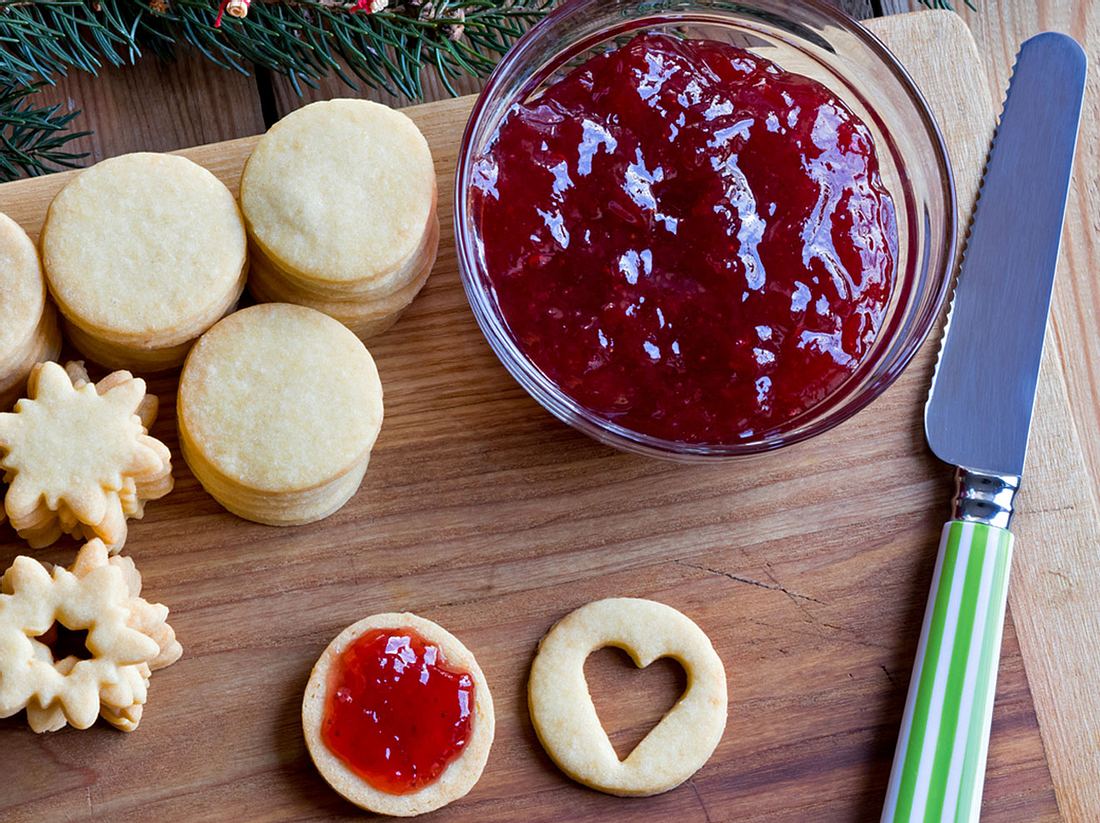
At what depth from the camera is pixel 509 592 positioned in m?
2.33

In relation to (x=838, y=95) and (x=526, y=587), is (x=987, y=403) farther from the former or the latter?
(x=526, y=587)

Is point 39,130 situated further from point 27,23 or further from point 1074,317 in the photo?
point 1074,317

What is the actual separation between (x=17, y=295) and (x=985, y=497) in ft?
6.21

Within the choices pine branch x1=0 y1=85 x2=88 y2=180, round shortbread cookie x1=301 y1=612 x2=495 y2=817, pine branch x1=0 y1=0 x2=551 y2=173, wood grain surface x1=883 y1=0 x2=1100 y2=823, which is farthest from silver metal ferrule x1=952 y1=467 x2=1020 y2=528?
pine branch x1=0 y1=85 x2=88 y2=180

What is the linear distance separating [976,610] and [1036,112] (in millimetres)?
1025

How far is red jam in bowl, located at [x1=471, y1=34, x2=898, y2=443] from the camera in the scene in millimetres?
2061

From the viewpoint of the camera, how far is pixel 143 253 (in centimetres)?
215

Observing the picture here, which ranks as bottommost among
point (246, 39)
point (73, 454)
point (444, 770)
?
point (444, 770)

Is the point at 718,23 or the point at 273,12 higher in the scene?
the point at 718,23

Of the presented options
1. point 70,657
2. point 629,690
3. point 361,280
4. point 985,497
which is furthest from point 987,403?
point 70,657

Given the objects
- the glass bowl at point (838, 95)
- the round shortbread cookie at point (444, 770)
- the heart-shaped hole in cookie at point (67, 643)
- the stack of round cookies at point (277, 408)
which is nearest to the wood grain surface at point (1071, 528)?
the glass bowl at point (838, 95)

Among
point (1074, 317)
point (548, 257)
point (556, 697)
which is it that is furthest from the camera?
point (1074, 317)

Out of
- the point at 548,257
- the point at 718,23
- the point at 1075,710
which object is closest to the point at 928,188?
the point at 718,23

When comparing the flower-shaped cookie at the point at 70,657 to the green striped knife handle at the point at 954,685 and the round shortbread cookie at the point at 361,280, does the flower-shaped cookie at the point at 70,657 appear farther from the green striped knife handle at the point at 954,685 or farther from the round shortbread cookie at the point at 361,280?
the green striped knife handle at the point at 954,685
